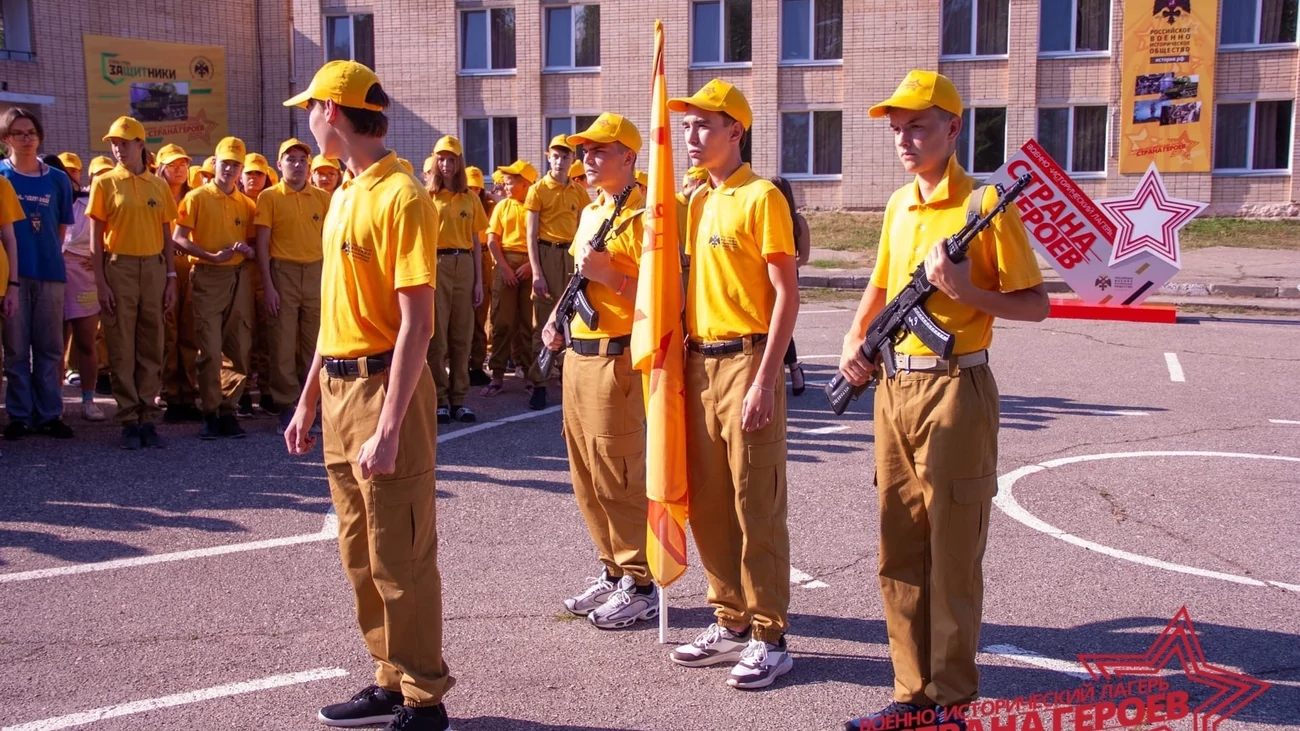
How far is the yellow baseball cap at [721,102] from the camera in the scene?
4.53 m

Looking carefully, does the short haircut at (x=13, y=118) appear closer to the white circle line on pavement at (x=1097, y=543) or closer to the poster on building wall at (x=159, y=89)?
the white circle line on pavement at (x=1097, y=543)

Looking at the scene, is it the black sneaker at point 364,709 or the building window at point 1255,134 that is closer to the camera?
the black sneaker at point 364,709

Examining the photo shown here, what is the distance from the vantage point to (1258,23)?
90.7 ft

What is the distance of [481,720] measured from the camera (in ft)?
13.9

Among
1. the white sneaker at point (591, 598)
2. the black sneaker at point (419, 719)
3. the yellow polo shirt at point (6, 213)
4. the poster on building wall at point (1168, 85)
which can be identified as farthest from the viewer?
the poster on building wall at point (1168, 85)

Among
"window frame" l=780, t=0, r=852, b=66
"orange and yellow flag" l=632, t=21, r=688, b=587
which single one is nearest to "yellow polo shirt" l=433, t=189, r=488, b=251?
"orange and yellow flag" l=632, t=21, r=688, b=587

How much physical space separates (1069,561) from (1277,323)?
1168cm

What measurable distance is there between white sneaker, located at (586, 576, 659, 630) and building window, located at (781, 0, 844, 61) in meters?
26.2

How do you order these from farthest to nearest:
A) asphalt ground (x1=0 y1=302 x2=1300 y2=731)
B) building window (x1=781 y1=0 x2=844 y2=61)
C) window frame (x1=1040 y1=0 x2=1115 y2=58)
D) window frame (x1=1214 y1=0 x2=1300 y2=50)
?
building window (x1=781 y1=0 x2=844 y2=61) → window frame (x1=1040 y1=0 x2=1115 y2=58) → window frame (x1=1214 y1=0 x2=1300 y2=50) → asphalt ground (x1=0 y1=302 x2=1300 y2=731)

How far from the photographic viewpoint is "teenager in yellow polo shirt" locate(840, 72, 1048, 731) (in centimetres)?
381

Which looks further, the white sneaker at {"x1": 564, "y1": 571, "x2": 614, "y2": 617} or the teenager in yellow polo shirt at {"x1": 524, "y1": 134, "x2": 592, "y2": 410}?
the teenager in yellow polo shirt at {"x1": 524, "y1": 134, "x2": 592, "y2": 410}

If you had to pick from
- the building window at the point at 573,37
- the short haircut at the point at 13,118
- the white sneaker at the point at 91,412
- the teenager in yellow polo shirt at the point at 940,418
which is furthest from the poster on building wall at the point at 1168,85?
the teenager in yellow polo shirt at the point at 940,418

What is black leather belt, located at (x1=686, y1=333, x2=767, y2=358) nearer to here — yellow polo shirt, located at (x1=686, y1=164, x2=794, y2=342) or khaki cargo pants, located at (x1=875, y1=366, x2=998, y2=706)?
yellow polo shirt, located at (x1=686, y1=164, x2=794, y2=342)

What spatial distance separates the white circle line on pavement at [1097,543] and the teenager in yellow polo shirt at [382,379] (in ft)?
12.0
